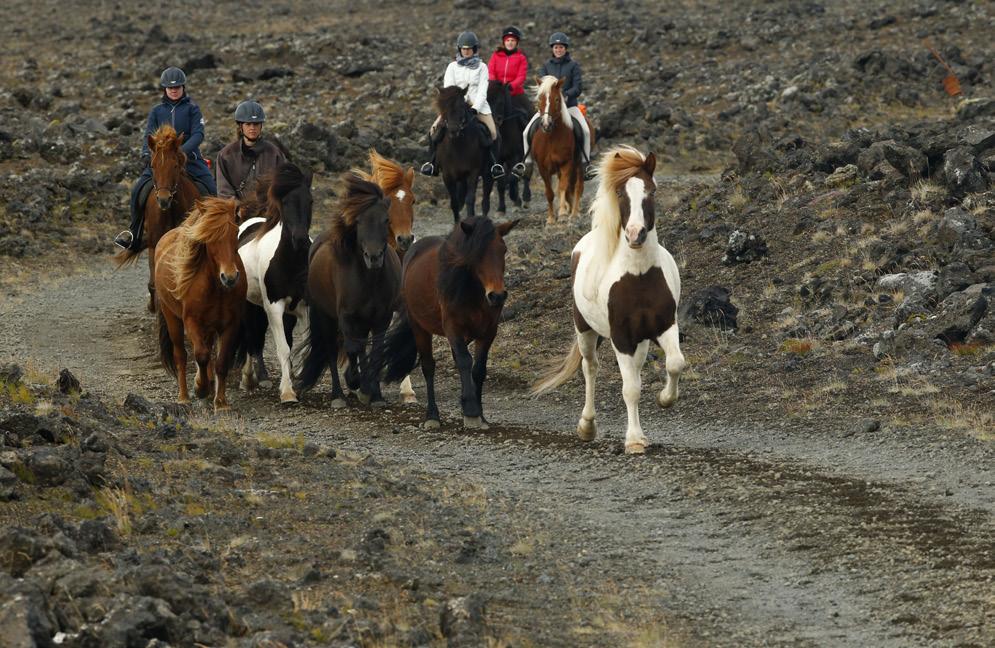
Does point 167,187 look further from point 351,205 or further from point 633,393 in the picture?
point 633,393

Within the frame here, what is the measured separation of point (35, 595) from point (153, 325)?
12705 mm

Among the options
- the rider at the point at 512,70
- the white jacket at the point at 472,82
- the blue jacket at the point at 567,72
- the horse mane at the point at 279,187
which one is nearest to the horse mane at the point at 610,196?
the horse mane at the point at 279,187

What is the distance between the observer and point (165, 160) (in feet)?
52.5

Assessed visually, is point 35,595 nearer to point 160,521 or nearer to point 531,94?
point 160,521

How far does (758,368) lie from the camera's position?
46.3 feet

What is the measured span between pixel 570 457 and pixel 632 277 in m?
1.49

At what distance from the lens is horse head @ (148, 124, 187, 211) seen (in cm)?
1590

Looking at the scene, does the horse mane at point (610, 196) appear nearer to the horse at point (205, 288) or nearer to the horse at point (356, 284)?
the horse at point (356, 284)

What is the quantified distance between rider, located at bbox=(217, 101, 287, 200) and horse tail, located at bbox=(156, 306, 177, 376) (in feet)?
6.07

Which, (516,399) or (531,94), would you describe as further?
(531,94)

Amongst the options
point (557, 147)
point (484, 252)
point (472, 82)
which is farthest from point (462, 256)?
point (557, 147)

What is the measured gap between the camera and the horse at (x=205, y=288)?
13.8 m

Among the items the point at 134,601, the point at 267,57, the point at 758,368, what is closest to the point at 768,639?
the point at 134,601

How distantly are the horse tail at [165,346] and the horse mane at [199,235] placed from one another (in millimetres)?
1001
